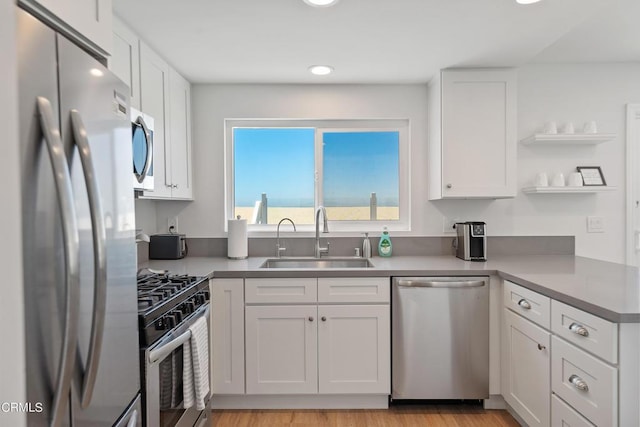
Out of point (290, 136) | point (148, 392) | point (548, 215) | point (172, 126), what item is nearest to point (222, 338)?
point (148, 392)

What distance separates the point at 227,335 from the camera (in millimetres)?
2355

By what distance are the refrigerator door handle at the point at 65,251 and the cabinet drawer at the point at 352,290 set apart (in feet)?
5.37

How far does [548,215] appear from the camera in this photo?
2.92 metres

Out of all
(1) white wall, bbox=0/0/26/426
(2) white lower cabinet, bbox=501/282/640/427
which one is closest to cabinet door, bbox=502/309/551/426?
(2) white lower cabinet, bbox=501/282/640/427

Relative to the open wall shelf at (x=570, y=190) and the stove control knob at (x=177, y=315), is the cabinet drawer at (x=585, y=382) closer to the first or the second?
the open wall shelf at (x=570, y=190)

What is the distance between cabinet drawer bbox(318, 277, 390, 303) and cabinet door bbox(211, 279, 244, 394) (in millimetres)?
510

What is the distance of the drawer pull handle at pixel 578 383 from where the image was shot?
1.53 metres

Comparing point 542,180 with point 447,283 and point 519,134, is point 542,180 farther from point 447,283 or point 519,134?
point 447,283

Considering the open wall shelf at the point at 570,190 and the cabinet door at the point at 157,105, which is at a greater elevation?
the cabinet door at the point at 157,105

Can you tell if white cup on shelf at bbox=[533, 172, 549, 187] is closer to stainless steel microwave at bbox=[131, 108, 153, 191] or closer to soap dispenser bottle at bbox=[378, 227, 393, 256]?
soap dispenser bottle at bbox=[378, 227, 393, 256]

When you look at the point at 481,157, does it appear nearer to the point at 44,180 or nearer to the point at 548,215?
the point at 548,215

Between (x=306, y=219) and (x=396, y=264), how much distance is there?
2.90 feet

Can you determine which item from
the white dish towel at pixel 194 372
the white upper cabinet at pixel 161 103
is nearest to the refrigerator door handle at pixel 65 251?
the white dish towel at pixel 194 372

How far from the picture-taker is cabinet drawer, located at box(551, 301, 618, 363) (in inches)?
54.2
